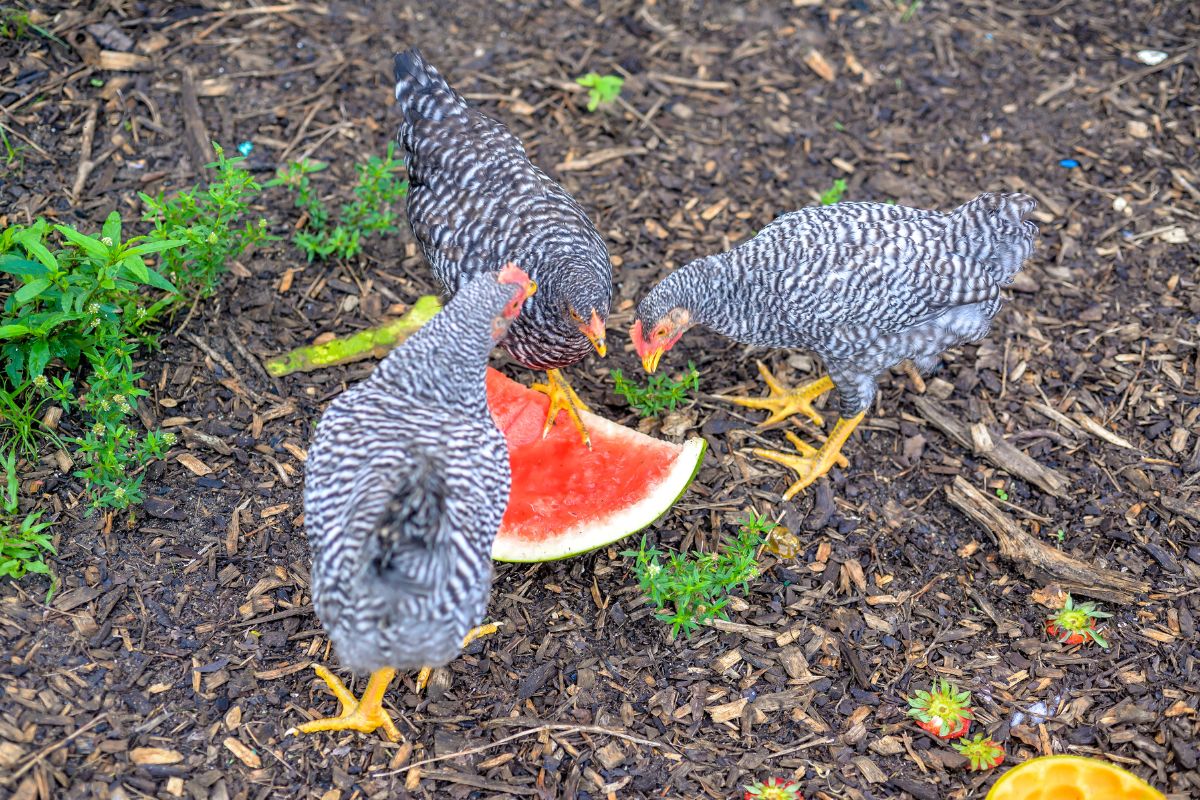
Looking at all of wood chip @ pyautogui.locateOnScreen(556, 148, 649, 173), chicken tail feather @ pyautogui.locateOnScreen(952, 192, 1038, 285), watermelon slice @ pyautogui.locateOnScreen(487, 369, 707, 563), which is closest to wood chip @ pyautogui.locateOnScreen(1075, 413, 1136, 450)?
chicken tail feather @ pyautogui.locateOnScreen(952, 192, 1038, 285)

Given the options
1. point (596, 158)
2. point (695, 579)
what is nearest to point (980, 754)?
point (695, 579)

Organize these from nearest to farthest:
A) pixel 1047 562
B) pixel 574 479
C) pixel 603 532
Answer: pixel 603 532, pixel 1047 562, pixel 574 479

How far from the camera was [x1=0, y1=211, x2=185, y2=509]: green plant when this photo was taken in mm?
4520

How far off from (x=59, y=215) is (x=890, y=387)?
5.31 metres

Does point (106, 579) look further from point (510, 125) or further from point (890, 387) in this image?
point (890, 387)

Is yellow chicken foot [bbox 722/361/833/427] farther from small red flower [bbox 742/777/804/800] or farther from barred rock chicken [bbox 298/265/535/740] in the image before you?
small red flower [bbox 742/777/804/800]

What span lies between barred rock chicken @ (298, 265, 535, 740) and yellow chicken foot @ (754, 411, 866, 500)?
1.98 meters

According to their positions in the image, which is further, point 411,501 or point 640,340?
point 640,340

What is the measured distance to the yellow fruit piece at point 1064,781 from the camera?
3.80 meters

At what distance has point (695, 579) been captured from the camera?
4367 millimetres

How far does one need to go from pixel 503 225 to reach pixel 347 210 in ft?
4.69

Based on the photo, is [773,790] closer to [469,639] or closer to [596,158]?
[469,639]

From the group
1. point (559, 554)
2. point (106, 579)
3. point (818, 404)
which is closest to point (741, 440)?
point (818, 404)

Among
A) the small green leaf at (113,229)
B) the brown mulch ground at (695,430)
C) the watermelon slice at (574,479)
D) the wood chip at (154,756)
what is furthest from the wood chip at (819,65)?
the wood chip at (154,756)
